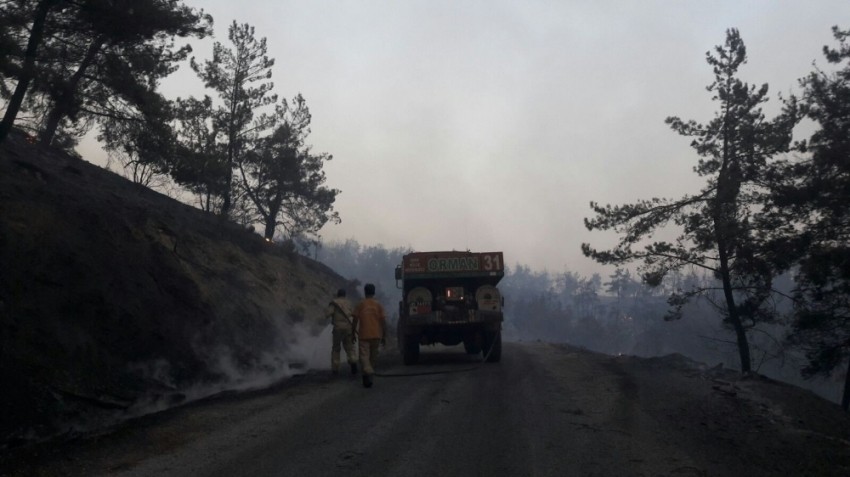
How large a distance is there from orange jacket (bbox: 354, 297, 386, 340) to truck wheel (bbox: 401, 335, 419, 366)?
12.0 feet

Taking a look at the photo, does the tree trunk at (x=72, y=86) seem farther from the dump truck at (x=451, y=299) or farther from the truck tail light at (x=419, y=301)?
the truck tail light at (x=419, y=301)

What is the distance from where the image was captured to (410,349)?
16.6 meters

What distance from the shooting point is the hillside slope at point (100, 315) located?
891 cm

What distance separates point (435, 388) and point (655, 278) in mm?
13788

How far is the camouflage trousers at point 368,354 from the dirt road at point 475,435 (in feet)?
1.42

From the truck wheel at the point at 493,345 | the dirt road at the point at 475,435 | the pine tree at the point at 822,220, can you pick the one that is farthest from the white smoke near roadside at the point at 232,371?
the pine tree at the point at 822,220

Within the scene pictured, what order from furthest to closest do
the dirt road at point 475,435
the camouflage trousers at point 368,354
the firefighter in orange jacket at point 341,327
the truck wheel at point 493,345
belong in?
the truck wheel at point 493,345
the firefighter in orange jacket at point 341,327
the camouflage trousers at point 368,354
the dirt road at point 475,435

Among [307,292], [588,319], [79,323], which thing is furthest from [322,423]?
[588,319]

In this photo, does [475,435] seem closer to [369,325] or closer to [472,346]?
[369,325]

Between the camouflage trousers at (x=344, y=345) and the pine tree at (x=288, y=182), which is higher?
the pine tree at (x=288, y=182)

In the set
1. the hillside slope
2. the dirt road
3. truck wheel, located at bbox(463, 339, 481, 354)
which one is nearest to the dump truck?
truck wheel, located at bbox(463, 339, 481, 354)

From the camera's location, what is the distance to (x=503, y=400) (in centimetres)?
1048

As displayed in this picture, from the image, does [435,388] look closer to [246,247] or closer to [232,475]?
[232,475]

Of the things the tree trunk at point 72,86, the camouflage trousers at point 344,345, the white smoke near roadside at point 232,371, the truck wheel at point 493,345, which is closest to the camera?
the white smoke near roadside at point 232,371
